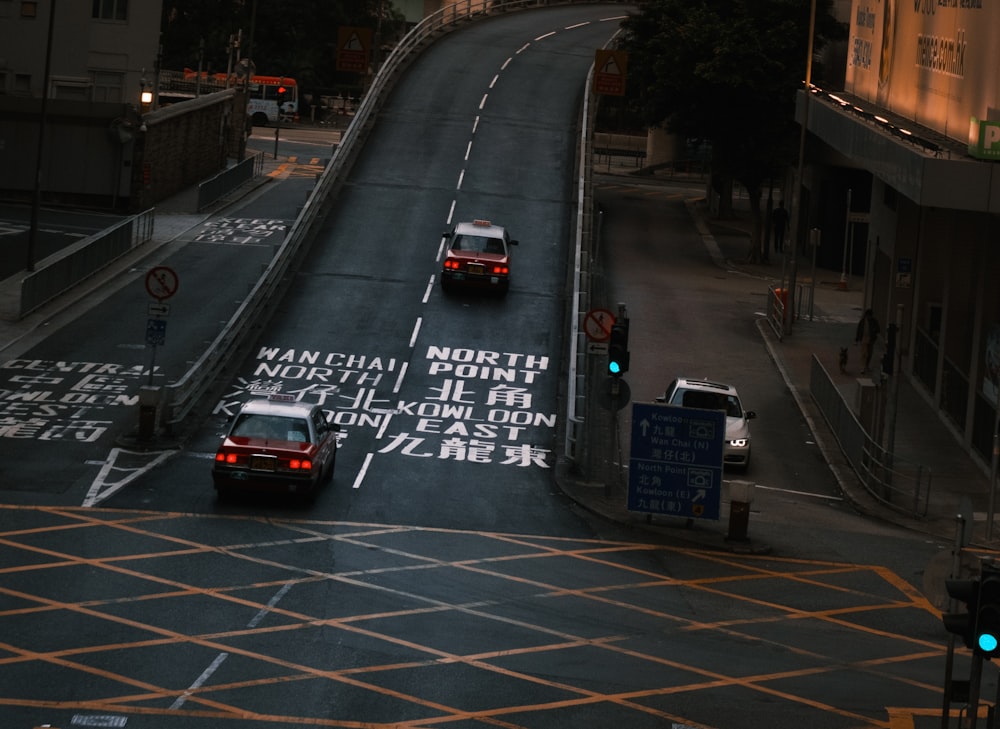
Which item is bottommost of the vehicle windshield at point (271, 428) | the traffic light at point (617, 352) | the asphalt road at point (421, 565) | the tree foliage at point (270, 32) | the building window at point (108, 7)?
the asphalt road at point (421, 565)

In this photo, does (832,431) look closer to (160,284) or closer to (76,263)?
(160,284)

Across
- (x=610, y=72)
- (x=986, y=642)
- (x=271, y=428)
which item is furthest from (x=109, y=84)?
(x=986, y=642)

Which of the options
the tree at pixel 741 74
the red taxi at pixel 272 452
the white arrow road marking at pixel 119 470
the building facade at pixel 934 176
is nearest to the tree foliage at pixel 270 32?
the tree at pixel 741 74

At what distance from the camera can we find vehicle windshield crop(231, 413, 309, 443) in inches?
1042

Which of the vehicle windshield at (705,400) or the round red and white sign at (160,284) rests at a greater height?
the round red and white sign at (160,284)

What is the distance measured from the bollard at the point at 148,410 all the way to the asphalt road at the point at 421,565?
792mm

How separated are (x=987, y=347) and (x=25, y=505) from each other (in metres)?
20.7

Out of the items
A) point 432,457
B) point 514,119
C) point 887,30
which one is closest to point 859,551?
point 432,457

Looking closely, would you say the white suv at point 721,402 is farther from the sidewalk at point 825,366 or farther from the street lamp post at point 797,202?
the street lamp post at point 797,202

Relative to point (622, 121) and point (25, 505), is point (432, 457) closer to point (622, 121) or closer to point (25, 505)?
point (25, 505)

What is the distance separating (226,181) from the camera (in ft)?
221

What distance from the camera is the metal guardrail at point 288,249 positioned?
32281 mm

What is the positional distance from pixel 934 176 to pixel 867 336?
12530 mm

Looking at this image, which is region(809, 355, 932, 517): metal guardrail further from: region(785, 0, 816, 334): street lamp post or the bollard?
the bollard
